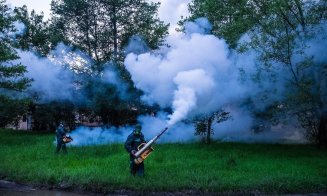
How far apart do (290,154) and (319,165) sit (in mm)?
3466

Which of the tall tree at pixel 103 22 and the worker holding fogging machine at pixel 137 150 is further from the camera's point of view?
the tall tree at pixel 103 22

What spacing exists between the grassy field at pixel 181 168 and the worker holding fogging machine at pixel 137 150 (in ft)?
1.58

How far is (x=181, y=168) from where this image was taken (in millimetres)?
18359

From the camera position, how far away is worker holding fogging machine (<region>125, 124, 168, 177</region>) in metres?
16.5

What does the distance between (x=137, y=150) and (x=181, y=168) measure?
2.45 meters

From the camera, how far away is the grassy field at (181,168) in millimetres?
15688

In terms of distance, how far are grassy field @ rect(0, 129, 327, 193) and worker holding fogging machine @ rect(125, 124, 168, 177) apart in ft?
1.58

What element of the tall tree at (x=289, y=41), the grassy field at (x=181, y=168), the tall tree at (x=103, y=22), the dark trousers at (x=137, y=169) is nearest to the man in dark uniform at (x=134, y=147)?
the dark trousers at (x=137, y=169)

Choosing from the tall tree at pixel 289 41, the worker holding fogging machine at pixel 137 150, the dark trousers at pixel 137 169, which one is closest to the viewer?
the worker holding fogging machine at pixel 137 150

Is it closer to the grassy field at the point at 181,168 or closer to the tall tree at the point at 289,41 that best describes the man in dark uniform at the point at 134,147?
the grassy field at the point at 181,168

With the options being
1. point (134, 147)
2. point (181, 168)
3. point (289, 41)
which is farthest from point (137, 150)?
point (289, 41)

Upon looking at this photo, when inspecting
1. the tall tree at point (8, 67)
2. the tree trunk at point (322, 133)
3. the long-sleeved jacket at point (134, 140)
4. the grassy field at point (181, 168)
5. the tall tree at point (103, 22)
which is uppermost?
the tall tree at point (103, 22)

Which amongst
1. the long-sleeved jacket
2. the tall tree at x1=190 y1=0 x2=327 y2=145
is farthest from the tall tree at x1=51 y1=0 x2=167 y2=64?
the long-sleeved jacket

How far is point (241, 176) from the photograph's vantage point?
16.8 metres
